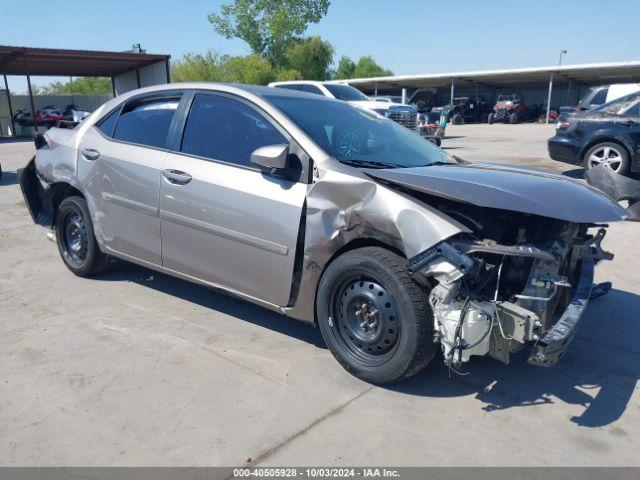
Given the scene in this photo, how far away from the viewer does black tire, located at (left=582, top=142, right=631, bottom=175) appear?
9.74 m

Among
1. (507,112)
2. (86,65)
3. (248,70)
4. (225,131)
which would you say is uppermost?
(248,70)

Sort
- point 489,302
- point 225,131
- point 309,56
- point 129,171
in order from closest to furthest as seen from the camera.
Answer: point 489,302
point 225,131
point 129,171
point 309,56

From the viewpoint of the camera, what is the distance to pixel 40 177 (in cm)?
530

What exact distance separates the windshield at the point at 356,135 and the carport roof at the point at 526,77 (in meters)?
32.9

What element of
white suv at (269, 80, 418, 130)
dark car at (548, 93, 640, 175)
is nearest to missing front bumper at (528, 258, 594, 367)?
dark car at (548, 93, 640, 175)

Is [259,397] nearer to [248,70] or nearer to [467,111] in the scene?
[467,111]

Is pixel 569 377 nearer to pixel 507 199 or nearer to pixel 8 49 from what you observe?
pixel 507 199

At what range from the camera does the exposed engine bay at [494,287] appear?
2.86 m

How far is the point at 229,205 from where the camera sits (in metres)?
3.67

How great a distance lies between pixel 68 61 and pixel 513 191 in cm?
2952

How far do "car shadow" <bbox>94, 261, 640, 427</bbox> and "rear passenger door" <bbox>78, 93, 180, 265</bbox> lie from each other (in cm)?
86

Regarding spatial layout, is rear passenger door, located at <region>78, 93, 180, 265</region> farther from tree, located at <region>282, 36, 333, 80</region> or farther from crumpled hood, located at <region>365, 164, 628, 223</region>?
tree, located at <region>282, 36, 333, 80</region>

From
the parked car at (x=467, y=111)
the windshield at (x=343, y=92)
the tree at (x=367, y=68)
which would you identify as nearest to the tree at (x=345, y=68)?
the tree at (x=367, y=68)

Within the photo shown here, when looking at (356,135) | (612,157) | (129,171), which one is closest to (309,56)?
(612,157)
